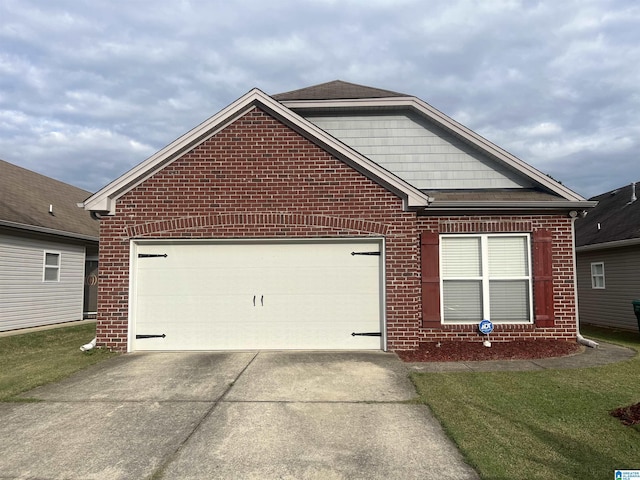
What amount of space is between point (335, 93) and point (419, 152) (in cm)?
299

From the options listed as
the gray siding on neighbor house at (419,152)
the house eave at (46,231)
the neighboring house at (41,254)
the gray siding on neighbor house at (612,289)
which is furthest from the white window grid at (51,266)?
the gray siding on neighbor house at (612,289)

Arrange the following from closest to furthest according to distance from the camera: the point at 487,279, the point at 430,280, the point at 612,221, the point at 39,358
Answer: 1. the point at 39,358
2. the point at 430,280
3. the point at 487,279
4. the point at 612,221

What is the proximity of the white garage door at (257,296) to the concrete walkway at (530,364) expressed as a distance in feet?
5.14

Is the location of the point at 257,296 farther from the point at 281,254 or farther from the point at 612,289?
the point at 612,289

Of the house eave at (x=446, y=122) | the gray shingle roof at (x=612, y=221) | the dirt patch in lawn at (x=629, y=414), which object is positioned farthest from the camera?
the gray shingle roof at (x=612, y=221)

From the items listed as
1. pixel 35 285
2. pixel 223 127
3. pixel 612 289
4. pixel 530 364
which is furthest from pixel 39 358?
pixel 612 289

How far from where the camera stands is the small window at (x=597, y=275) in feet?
45.1

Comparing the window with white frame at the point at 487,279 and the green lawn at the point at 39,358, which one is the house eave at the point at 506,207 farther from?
the green lawn at the point at 39,358

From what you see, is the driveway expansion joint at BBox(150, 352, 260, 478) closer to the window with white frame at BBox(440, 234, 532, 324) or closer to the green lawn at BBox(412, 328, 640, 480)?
the green lawn at BBox(412, 328, 640, 480)

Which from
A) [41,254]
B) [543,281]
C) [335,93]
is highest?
[335,93]

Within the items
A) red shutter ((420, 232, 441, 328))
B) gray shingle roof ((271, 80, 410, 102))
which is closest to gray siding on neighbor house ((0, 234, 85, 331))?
gray shingle roof ((271, 80, 410, 102))

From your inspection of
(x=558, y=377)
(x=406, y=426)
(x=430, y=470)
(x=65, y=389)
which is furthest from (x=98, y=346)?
(x=558, y=377)

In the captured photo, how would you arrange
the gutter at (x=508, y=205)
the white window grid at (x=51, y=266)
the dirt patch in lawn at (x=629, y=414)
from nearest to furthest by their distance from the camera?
the dirt patch in lawn at (x=629, y=414), the gutter at (x=508, y=205), the white window grid at (x=51, y=266)

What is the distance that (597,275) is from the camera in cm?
1393
